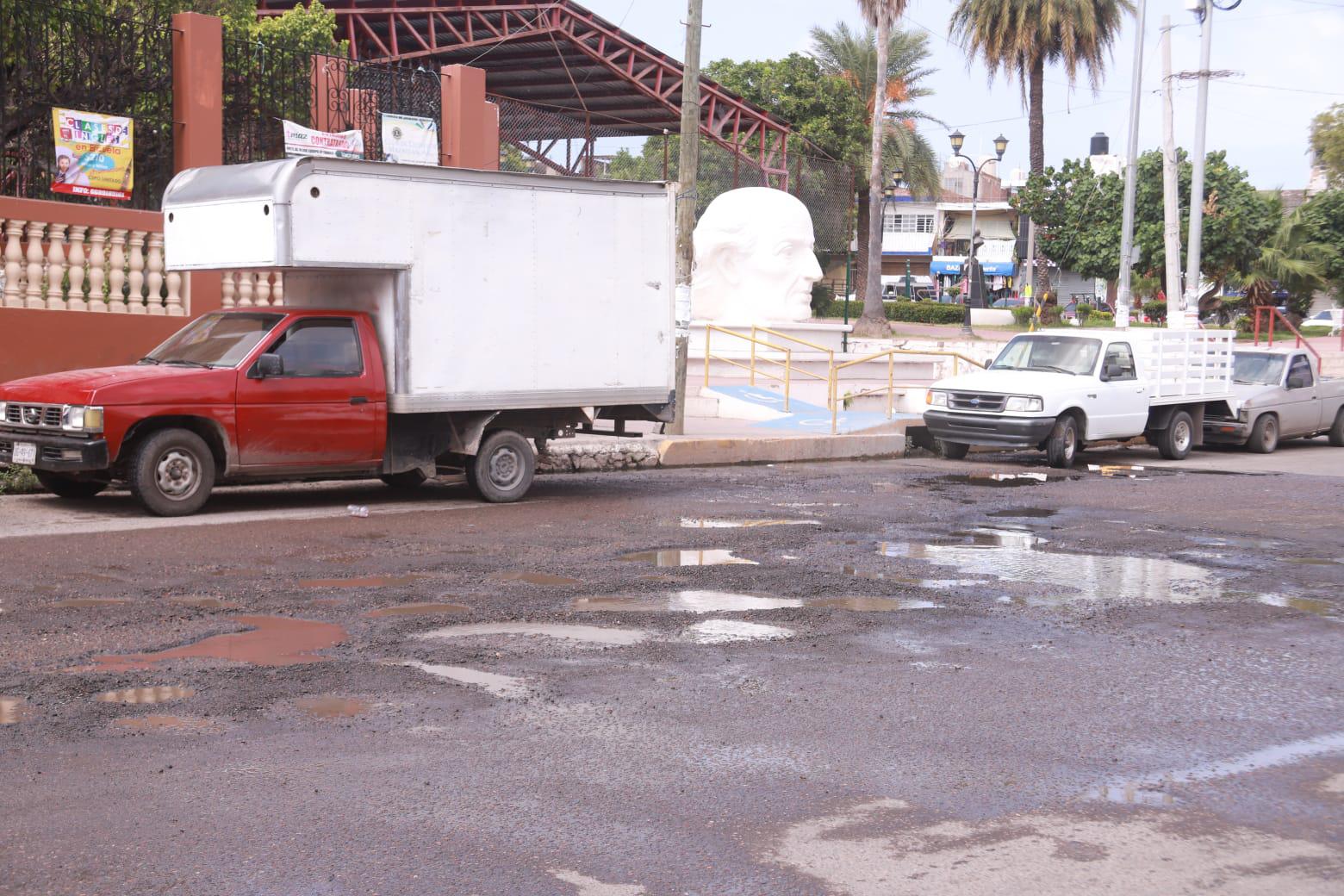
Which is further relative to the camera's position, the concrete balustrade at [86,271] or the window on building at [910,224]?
the window on building at [910,224]

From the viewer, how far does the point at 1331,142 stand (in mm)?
49781

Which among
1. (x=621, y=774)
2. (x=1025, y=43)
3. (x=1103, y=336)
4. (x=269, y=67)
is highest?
(x=1025, y=43)

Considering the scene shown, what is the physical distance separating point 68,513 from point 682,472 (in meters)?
7.11

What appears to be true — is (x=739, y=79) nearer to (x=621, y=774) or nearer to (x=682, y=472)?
(x=682, y=472)

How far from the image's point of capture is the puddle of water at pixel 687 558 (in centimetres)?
971

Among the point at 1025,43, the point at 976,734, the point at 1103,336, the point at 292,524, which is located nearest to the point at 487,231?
the point at 292,524

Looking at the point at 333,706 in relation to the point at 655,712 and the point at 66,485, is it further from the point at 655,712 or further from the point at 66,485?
the point at 66,485

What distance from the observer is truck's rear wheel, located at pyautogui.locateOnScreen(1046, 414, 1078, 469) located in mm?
17484

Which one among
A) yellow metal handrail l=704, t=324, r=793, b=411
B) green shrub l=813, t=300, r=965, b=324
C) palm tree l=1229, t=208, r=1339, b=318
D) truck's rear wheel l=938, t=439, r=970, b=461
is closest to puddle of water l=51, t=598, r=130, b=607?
truck's rear wheel l=938, t=439, r=970, b=461

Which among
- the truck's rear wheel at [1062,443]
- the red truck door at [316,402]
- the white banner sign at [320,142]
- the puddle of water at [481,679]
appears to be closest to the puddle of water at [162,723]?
the puddle of water at [481,679]

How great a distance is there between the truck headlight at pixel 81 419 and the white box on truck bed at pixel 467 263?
72.7 inches

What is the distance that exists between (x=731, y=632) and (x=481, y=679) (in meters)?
1.68

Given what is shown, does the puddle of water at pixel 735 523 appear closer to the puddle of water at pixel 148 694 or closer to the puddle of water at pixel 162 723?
the puddle of water at pixel 148 694

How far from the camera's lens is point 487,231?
12.5 meters
